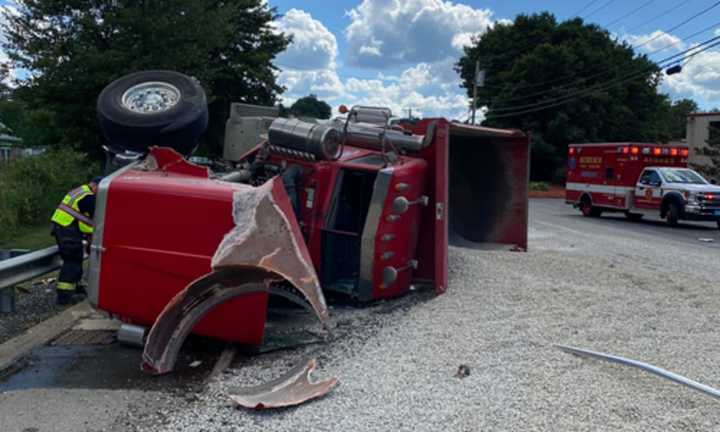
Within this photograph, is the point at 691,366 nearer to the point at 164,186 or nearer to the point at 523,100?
the point at 164,186

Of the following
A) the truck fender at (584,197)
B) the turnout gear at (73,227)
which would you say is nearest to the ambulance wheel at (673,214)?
the truck fender at (584,197)

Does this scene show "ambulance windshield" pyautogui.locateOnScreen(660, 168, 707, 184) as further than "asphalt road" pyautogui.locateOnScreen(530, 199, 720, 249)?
Yes

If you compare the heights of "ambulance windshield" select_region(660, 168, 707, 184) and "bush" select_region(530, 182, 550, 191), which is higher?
"ambulance windshield" select_region(660, 168, 707, 184)

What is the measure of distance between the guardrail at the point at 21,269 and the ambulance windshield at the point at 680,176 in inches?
701

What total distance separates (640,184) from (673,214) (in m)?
1.55

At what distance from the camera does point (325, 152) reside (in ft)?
20.2

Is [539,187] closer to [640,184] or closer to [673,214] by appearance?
[640,184]

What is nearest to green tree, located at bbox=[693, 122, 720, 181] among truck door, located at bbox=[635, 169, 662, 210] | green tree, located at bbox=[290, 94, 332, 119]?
truck door, located at bbox=[635, 169, 662, 210]

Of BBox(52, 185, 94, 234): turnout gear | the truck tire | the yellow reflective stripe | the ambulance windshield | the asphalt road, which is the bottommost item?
the asphalt road

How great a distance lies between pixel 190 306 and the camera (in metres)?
4.56

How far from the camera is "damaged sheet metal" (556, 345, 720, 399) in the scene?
3864 mm

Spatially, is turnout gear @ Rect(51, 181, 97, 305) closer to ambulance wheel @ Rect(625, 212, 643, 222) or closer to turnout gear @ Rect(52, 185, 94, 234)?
turnout gear @ Rect(52, 185, 94, 234)

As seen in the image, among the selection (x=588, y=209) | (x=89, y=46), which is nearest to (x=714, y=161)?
(x=588, y=209)

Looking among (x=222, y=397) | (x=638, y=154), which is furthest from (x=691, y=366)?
(x=638, y=154)
